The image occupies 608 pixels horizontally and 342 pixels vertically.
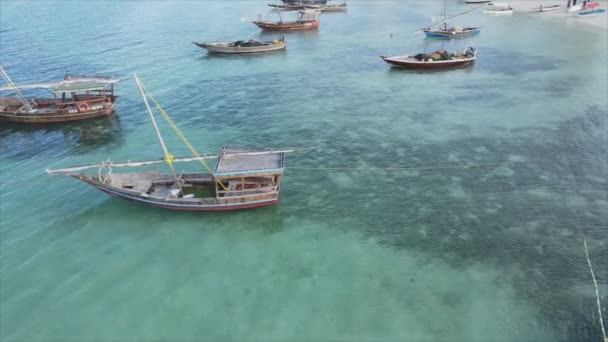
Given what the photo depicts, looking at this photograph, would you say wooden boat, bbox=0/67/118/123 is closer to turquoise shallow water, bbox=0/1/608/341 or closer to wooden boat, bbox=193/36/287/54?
turquoise shallow water, bbox=0/1/608/341

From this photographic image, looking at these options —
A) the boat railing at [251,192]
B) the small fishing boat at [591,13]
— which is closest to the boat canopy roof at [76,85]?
the boat railing at [251,192]

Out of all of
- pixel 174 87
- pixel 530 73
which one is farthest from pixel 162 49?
pixel 530 73

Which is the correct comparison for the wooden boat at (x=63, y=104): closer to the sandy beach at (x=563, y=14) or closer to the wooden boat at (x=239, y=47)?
the wooden boat at (x=239, y=47)

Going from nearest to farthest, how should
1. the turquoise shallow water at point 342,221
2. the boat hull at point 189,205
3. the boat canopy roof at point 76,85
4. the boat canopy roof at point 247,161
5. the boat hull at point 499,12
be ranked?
1. the turquoise shallow water at point 342,221
2. the boat canopy roof at point 247,161
3. the boat hull at point 189,205
4. the boat canopy roof at point 76,85
5. the boat hull at point 499,12

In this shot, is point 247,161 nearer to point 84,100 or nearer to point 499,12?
point 84,100

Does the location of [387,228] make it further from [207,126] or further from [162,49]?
[162,49]

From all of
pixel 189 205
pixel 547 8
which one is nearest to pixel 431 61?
pixel 189 205

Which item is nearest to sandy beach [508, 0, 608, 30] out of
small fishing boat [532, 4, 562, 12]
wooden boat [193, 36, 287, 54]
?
small fishing boat [532, 4, 562, 12]
